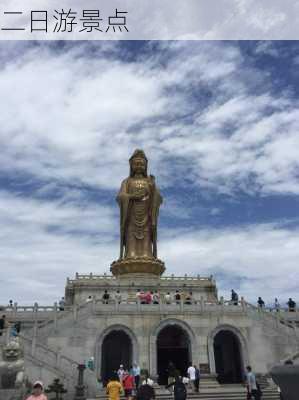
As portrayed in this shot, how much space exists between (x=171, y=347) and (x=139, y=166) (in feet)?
65.0

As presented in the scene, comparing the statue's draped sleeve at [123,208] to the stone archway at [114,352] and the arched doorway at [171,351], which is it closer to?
the stone archway at [114,352]

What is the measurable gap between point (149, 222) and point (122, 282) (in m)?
8.08

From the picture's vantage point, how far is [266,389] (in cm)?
1947

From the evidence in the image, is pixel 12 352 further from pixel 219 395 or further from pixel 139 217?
pixel 139 217

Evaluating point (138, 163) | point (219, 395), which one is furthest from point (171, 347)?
point (138, 163)

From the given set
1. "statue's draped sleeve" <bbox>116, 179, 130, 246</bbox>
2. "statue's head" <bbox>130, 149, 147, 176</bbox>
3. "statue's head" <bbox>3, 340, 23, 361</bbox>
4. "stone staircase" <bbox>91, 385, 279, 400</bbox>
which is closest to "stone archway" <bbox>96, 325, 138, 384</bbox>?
"stone staircase" <bbox>91, 385, 279, 400</bbox>

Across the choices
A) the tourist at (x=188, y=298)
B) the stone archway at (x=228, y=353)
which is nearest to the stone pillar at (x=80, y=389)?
the stone archway at (x=228, y=353)

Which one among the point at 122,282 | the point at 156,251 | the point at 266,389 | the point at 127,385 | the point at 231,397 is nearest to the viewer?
the point at 127,385

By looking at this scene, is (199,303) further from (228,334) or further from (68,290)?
(68,290)

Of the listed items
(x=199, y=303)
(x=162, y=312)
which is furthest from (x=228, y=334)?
(x=162, y=312)

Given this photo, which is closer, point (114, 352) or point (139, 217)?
point (114, 352)

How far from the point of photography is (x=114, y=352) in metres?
26.5

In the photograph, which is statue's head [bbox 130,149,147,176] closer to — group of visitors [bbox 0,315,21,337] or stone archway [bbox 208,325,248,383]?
stone archway [bbox 208,325,248,383]

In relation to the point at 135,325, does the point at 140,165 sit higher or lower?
higher
